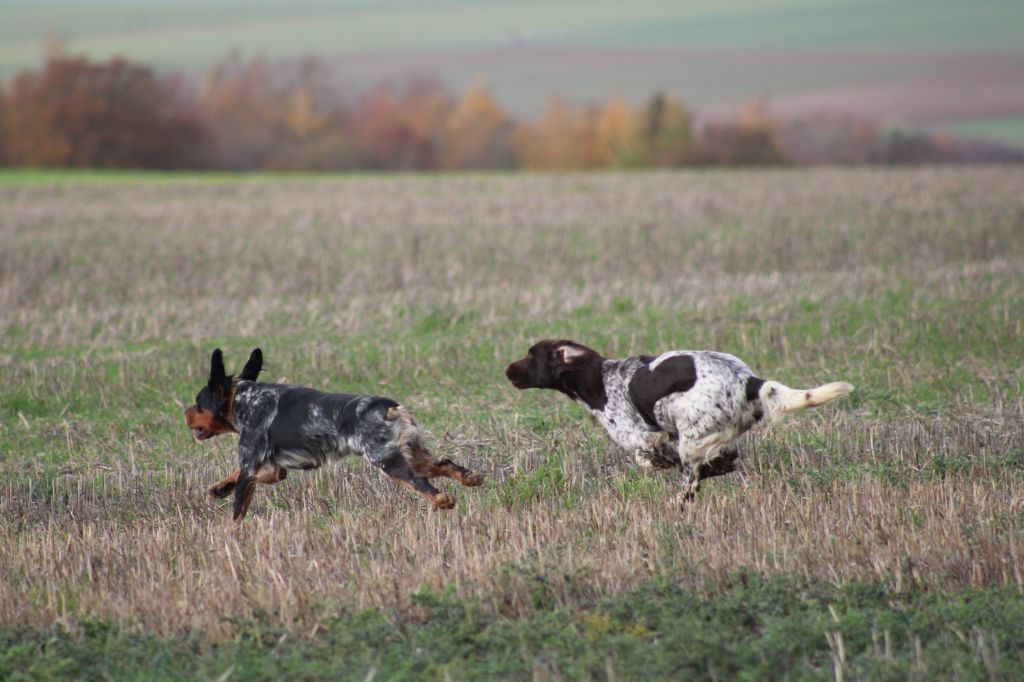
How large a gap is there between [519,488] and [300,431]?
4.66ft

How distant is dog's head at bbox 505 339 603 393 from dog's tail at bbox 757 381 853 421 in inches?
51.1

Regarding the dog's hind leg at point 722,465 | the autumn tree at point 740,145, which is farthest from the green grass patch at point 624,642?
the autumn tree at point 740,145

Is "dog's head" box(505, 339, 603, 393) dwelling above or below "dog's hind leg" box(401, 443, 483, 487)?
above

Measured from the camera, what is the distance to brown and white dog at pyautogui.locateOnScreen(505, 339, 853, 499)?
Result: 7000 millimetres

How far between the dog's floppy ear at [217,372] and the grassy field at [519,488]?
2.77 feet

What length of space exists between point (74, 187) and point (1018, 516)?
34792mm

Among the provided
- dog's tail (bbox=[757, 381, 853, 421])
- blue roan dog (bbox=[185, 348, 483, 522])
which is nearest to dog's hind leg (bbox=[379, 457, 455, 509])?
blue roan dog (bbox=[185, 348, 483, 522])

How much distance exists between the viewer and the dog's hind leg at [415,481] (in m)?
6.80

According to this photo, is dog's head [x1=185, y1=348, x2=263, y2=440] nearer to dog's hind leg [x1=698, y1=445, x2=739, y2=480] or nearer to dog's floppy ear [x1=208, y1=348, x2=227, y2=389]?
dog's floppy ear [x1=208, y1=348, x2=227, y2=389]

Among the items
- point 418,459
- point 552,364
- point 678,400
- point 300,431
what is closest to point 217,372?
point 300,431

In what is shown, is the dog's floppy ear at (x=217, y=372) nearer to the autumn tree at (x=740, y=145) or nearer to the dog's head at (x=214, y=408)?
the dog's head at (x=214, y=408)

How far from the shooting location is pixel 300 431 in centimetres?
724

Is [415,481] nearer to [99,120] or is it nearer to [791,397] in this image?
[791,397]

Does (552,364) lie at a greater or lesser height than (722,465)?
greater
